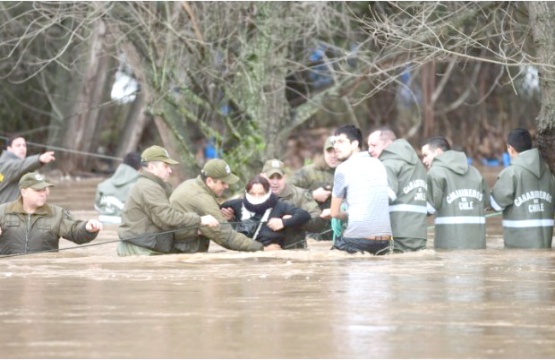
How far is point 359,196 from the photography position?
47.6 feet

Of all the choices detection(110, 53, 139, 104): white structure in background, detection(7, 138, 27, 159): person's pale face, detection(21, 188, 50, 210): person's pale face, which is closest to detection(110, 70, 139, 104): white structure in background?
detection(110, 53, 139, 104): white structure in background

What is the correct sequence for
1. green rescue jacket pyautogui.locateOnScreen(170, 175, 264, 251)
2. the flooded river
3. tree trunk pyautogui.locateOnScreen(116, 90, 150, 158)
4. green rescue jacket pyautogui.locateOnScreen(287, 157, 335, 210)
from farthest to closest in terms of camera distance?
1. tree trunk pyautogui.locateOnScreen(116, 90, 150, 158)
2. green rescue jacket pyautogui.locateOnScreen(287, 157, 335, 210)
3. green rescue jacket pyautogui.locateOnScreen(170, 175, 264, 251)
4. the flooded river

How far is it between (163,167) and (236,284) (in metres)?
2.65

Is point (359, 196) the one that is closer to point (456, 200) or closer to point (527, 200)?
point (456, 200)

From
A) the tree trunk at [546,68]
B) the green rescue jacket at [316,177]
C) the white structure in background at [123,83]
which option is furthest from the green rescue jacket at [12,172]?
the white structure in background at [123,83]

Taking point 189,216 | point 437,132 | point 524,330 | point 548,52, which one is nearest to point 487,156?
point 437,132

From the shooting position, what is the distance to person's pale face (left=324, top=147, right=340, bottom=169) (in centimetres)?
1739

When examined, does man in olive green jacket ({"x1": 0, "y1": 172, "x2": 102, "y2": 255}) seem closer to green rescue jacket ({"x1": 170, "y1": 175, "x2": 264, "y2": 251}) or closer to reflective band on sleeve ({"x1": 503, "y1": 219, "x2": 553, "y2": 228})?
green rescue jacket ({"x1": 170, "y1": 175, "x2": 264, "y2": 251})

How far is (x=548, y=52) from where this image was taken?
16.8m

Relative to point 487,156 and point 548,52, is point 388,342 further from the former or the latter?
point 487,156

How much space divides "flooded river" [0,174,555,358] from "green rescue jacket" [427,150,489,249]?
13.6 inches

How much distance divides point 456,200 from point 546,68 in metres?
2.09

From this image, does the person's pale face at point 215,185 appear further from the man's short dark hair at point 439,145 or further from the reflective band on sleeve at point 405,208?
the man's short dark hair at point 439,145

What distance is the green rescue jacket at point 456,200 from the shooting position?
1594cm
